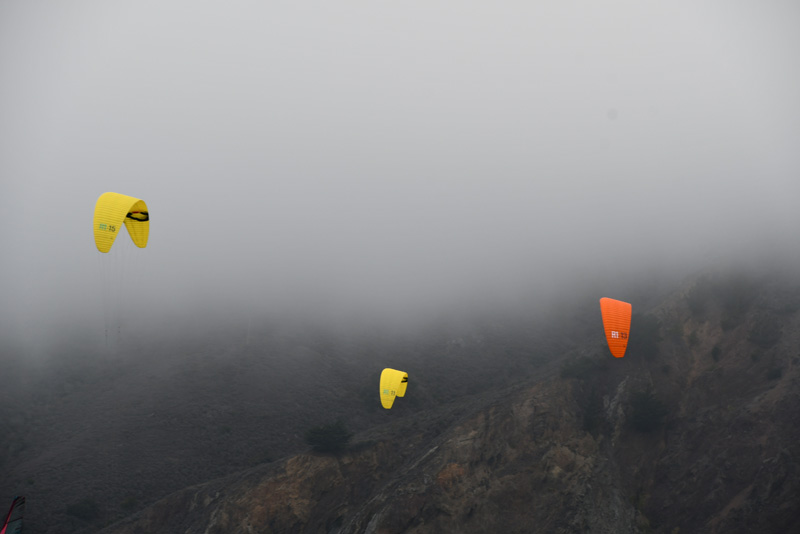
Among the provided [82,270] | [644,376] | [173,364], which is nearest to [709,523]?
[644,376]

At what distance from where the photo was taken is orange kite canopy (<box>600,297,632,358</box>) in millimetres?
30359

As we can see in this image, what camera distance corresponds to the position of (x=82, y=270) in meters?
101

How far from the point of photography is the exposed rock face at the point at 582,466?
26.7 meters

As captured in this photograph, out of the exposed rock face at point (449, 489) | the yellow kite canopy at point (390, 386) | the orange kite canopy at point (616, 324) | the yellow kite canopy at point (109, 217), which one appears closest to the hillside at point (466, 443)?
the exposed rock face at point (449, 489)

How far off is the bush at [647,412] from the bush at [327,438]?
71.7ft

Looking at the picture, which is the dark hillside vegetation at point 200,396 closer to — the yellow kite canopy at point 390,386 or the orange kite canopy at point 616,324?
the yellow kite canopy at point 390,386

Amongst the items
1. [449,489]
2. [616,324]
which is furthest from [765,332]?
[449,489]

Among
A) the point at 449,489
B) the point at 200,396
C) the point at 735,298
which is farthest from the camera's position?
the point at 200,396

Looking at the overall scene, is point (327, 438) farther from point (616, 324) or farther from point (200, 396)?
point (616, 324)

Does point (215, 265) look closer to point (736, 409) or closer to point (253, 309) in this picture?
point (253, 309)

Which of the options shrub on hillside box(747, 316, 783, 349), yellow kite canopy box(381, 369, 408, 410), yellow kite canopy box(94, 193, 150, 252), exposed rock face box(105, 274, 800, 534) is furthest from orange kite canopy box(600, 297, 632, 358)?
yellow kite canopy box(94, 193, 150, 252)

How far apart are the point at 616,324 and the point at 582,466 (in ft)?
33.1

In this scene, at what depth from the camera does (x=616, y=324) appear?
30.8 metres

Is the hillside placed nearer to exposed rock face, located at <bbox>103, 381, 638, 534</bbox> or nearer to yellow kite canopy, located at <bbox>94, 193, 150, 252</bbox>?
exposed rock face, located at <bbox>103, 381, 638, 534</bbox>
